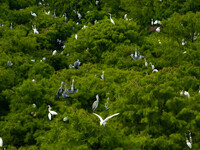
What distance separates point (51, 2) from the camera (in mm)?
36344

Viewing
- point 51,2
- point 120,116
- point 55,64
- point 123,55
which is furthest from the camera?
point 51,2

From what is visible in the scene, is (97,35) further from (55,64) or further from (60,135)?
(60,135)

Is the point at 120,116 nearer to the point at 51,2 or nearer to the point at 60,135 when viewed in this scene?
the point at 60,135

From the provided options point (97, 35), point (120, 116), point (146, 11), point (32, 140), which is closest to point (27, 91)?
point (32, 140)

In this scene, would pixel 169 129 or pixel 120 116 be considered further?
pixel 120 116

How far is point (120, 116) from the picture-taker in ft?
36.2

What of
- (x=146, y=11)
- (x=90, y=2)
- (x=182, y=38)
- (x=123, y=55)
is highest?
(x=90, y=2)

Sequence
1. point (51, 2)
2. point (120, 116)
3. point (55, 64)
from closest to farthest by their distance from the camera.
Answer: point (120, 116), point (55, 64), point (51, 2)

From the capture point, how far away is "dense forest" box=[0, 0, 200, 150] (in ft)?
30.8

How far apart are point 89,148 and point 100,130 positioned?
0.53m


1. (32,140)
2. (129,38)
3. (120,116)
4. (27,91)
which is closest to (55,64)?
(129,38)

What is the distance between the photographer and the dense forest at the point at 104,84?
9.40 meters

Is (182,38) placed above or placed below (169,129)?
above

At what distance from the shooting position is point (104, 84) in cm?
1532
